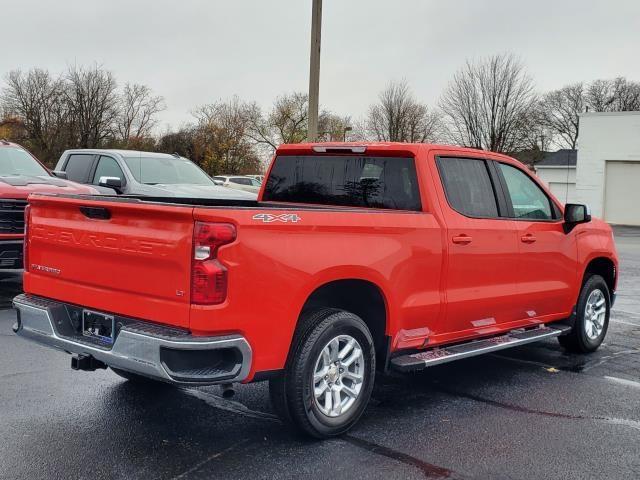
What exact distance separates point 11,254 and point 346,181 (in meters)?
5.29

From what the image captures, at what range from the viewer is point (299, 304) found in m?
4.14

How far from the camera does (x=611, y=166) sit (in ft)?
113

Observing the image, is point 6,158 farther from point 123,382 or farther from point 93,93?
point 93,93

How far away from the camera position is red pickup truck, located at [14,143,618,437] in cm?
381

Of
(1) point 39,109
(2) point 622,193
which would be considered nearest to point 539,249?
(2) point 622,193

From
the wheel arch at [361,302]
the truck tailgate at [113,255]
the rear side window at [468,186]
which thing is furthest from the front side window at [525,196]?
the truck tailgate at [113,255]

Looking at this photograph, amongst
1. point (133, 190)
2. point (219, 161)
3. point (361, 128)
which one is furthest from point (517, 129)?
point (133, 190)

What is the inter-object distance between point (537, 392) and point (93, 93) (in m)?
56.7

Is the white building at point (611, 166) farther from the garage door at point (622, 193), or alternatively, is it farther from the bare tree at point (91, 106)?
the bare tree at point (91, 106)

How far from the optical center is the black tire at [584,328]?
22.5 feet

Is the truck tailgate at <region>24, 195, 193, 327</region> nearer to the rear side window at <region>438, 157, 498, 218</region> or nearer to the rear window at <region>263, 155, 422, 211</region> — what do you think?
the rear window at <region>263, 155, 422, 211</region>

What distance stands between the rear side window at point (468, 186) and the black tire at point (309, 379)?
4.75ft

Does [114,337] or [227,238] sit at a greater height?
[227,238]

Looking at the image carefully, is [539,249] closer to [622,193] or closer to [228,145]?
[622,193]
